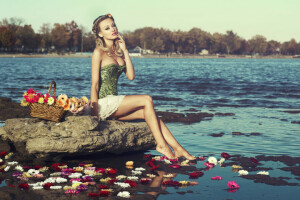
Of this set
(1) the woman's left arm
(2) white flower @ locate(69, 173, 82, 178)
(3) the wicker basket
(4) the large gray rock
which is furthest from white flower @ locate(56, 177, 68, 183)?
(1) the woman's left arm

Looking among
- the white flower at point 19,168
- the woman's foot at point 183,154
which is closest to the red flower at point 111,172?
the white flower at point 19,168

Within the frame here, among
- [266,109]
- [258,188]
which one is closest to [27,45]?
[266,109]

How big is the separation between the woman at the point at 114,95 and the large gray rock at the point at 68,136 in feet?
1.00

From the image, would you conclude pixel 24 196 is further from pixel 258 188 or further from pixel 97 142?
pixel 258 188

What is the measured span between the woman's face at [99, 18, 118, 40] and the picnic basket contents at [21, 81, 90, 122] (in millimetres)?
1401

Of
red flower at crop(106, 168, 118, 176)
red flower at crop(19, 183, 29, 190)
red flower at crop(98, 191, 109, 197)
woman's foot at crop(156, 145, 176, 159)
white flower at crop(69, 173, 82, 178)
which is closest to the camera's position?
red flower at crop(98, 191, 109, 197)

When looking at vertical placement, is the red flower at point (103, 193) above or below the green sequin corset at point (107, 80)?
below

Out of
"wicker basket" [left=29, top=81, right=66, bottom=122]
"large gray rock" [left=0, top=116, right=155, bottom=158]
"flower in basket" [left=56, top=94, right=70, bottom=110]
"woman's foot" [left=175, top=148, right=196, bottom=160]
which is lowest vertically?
"woman's foot" [left=175, top=148, right=196, bottom=160]

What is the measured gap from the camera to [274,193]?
589 centimetres

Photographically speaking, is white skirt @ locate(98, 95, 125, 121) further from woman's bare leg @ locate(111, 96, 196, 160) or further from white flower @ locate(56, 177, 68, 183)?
white flower @ locate(56, 177, 68, 183)

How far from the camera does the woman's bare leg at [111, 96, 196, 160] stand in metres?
7.90

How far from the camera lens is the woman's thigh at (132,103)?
7.93 metres

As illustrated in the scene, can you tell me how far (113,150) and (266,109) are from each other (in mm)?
10263

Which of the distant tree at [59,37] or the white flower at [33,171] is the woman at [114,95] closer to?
the white flower at [33,171]
